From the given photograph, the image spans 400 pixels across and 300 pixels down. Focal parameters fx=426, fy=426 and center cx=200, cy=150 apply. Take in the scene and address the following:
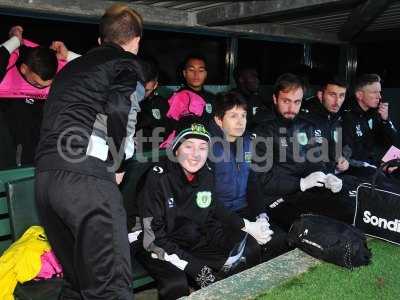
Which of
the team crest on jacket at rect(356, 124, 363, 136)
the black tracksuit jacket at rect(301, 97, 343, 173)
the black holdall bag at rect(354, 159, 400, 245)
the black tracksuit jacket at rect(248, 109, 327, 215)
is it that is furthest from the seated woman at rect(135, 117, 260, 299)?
the team crest on jacket at rect(356, 124, 363, 136)

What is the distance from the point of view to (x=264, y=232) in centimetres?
316

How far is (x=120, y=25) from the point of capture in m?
2.14

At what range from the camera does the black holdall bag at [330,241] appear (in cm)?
278

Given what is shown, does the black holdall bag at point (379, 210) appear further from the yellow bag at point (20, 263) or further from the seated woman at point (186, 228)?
the yellow bag at point (20, 263)

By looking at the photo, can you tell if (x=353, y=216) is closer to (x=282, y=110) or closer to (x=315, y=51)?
(x=282, y=110)

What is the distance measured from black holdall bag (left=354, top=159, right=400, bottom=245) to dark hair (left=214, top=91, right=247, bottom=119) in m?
1.17

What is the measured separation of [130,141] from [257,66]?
4676mm

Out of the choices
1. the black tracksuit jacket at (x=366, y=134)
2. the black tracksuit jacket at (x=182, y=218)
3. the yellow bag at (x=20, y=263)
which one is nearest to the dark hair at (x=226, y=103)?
the black tracksuit jacket at (x=182, y=218)

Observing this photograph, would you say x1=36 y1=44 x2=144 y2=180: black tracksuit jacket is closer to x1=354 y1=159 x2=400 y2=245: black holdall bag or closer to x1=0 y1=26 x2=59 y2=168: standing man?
x1=0 y1=26 x2=59 y2=168: standing man

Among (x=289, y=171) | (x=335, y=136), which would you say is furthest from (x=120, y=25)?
(x=335, y=136)

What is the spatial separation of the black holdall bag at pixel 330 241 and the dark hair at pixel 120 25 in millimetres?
1790

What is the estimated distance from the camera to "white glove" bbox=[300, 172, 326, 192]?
3.67 meters

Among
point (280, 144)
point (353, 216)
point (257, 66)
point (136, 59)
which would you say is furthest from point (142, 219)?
point (257, 66)

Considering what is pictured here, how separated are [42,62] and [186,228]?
64.6 inches
